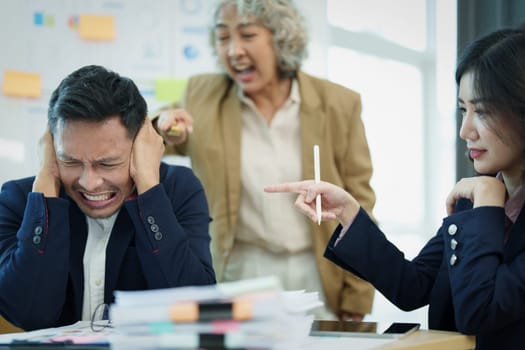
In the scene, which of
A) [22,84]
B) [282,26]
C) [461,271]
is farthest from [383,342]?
[22,84]

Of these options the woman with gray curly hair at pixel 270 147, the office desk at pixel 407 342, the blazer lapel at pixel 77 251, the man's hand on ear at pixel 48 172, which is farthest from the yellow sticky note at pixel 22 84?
the office desk at pixel 407 342

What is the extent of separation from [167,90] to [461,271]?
2.02 metres

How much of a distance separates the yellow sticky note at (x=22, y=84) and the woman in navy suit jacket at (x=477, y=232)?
1.85m

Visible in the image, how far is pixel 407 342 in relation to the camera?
4.52 ft

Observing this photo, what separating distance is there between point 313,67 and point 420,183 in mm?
897

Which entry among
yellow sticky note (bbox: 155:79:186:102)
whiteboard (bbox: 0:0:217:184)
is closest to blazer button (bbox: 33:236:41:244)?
whiteboard (bbox: 0:0:217:184)

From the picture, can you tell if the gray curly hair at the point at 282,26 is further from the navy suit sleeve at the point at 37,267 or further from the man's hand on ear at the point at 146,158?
the navy suit sleeve at the point at 37,267

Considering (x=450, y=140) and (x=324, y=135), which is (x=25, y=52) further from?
(x=450, y=140)

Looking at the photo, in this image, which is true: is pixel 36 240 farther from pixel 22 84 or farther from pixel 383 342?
pixel 22 84

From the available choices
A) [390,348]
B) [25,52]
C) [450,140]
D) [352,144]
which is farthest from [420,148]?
[390,348]

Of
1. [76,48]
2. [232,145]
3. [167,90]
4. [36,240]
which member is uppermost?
[76,48]

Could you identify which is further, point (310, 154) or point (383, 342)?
point (310, 154)

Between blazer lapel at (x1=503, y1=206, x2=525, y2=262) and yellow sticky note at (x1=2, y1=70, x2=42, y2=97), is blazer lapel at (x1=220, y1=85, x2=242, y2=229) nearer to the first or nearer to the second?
yellow sticky note at (x1=2, y1=70, x2=42, y2=97)

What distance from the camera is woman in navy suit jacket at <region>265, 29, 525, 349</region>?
149 centimetres
